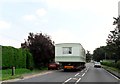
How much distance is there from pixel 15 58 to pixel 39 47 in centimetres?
1340

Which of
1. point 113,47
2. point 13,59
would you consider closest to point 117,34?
point 113,47

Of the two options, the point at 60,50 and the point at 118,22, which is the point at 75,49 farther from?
the point at 118,22

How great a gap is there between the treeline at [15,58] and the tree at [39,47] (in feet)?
19.9

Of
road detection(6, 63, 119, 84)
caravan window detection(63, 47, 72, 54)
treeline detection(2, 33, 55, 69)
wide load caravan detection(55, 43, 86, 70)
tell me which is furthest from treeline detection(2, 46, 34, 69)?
caravan window detection(63, 47, 72, 54)

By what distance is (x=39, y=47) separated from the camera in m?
52.6

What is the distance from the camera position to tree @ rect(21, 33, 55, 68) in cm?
5247

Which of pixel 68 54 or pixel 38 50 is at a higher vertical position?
pixel 38 50

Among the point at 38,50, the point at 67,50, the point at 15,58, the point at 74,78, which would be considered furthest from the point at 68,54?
the point at 74,78

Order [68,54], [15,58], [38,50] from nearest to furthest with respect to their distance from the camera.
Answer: [15,58] → [68,54] → [38,50]

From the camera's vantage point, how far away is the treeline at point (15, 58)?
35625 millimetres

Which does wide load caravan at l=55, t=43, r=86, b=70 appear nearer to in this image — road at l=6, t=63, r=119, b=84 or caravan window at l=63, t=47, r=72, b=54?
caravan window at l=63, t=47, r=72, b=54

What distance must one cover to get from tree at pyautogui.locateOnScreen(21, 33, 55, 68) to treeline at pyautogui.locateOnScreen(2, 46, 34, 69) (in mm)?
6064

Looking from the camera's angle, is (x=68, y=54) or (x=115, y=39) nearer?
(x=68, y=54)

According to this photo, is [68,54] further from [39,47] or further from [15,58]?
[39,47]
